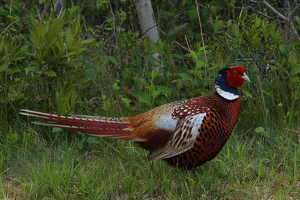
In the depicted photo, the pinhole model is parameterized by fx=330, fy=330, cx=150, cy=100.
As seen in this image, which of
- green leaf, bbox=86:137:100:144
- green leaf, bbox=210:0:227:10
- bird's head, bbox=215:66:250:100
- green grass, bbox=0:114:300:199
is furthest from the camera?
green leaf, bbox=210:0:227:10

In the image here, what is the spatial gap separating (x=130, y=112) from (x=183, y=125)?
0.93m

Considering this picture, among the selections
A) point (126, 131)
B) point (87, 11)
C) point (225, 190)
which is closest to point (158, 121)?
point (126, 131)

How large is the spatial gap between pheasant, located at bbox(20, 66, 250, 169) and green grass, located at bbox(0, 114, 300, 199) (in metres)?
0.20

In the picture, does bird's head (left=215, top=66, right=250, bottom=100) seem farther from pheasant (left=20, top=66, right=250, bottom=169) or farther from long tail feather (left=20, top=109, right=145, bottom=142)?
long tail feather (left=20, top=109, right=145, bottom=142)

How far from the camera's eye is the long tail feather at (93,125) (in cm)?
267

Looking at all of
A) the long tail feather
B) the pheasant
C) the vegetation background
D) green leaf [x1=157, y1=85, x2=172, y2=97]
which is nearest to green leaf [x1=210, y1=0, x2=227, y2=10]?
the vegetation background

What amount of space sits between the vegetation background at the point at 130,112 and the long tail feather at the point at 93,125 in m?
0.27

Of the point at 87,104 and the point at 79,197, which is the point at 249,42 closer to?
the point at 87,104

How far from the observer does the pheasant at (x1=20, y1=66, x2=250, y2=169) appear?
264cm

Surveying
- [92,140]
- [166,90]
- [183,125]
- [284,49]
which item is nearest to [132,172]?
[92,140]

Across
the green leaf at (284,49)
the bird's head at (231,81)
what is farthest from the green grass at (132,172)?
the green leaf at (284,49)

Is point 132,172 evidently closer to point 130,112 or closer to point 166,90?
point 130,112

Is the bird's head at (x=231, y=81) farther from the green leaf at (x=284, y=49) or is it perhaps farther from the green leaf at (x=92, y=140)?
the green leaf at (x=92, y=140)

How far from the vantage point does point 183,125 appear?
2.68m
